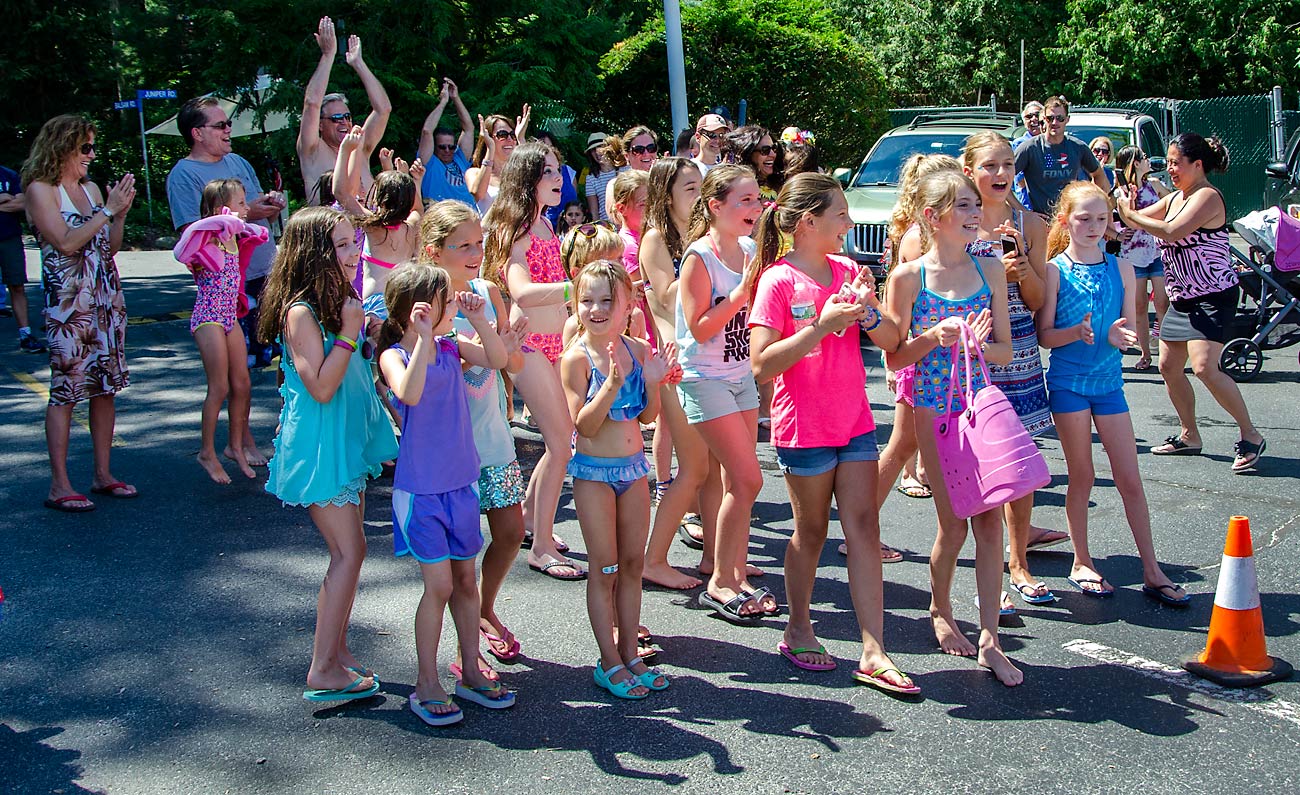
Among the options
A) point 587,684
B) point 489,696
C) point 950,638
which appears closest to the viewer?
point 489,696

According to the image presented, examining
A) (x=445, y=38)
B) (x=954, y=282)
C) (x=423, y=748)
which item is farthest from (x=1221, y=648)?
(x=445, y=38)

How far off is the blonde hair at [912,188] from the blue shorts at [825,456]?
95 cm

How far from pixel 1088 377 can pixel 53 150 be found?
5.26 metres

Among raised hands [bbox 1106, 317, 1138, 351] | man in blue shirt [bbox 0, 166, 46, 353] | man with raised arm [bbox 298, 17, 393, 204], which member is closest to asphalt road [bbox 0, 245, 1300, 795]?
raised hands [bbox 1106, 317, 1138, 351]

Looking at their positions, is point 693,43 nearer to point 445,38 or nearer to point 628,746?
→ point 445,38

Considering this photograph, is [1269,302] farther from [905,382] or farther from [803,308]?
[803,308]

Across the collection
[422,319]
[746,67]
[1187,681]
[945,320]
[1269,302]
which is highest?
[746,67]

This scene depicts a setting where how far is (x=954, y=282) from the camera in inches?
182

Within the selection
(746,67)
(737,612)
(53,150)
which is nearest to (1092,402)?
(737,612)

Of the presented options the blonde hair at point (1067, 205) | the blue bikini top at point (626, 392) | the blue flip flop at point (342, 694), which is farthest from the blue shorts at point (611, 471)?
the blonde hair at point (1067, 205)

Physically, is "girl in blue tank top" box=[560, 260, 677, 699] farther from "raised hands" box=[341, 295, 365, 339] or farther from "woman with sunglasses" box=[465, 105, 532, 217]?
"woman with sunglasses" box=[465, 105, 532, 217]

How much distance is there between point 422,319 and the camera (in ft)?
13.2

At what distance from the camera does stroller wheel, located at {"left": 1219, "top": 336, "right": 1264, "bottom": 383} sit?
9.52 meters

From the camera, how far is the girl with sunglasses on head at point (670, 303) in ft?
17.2
